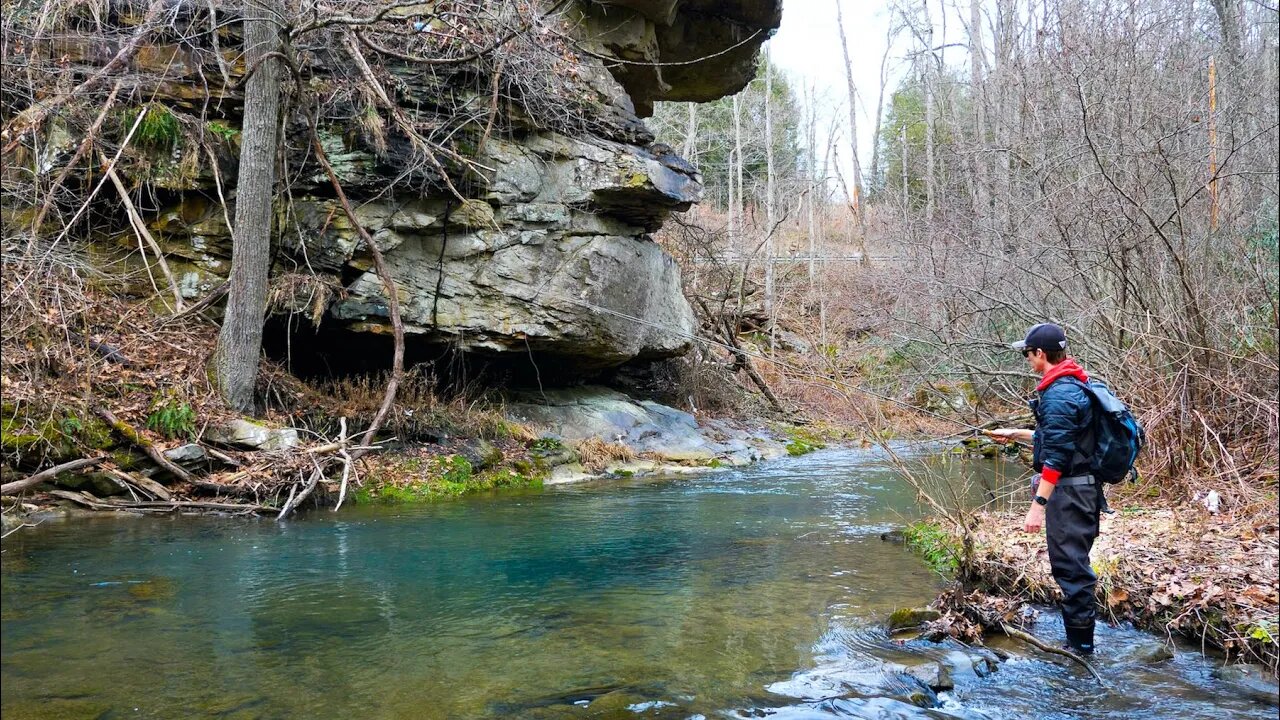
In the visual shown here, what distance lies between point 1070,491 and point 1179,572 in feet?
3.87

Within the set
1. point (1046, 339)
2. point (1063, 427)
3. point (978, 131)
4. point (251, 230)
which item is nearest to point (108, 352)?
point (251, 230)

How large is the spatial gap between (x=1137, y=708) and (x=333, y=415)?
968 cm

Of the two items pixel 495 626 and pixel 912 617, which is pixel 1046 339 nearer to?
pixel 912 617

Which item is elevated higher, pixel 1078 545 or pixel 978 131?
pixel 978 131

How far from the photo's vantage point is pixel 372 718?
3877 millimetres

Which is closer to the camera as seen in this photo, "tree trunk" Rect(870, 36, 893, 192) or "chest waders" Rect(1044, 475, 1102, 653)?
"chest waders" Rect(1044, 475, 1102, 653)

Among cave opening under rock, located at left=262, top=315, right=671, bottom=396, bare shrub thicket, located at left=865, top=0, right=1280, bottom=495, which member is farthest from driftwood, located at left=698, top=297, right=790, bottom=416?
bare shrub thicket, located at left=865, top=0, right=1280, bottom=495

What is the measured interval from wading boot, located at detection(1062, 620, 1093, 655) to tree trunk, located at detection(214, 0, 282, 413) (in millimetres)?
9146

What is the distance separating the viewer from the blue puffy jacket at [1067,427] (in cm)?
450

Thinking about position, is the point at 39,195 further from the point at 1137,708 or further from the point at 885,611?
the point at 1137,708

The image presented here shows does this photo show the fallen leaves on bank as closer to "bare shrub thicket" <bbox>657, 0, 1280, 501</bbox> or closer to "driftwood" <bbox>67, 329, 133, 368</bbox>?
"bare shrub thicket" <bbox>657, 0, 1280, 501</bbox>

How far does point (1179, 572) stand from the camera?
201 inches

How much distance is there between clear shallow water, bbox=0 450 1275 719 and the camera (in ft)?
13.3

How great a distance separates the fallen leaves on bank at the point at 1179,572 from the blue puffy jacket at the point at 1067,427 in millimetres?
1055
